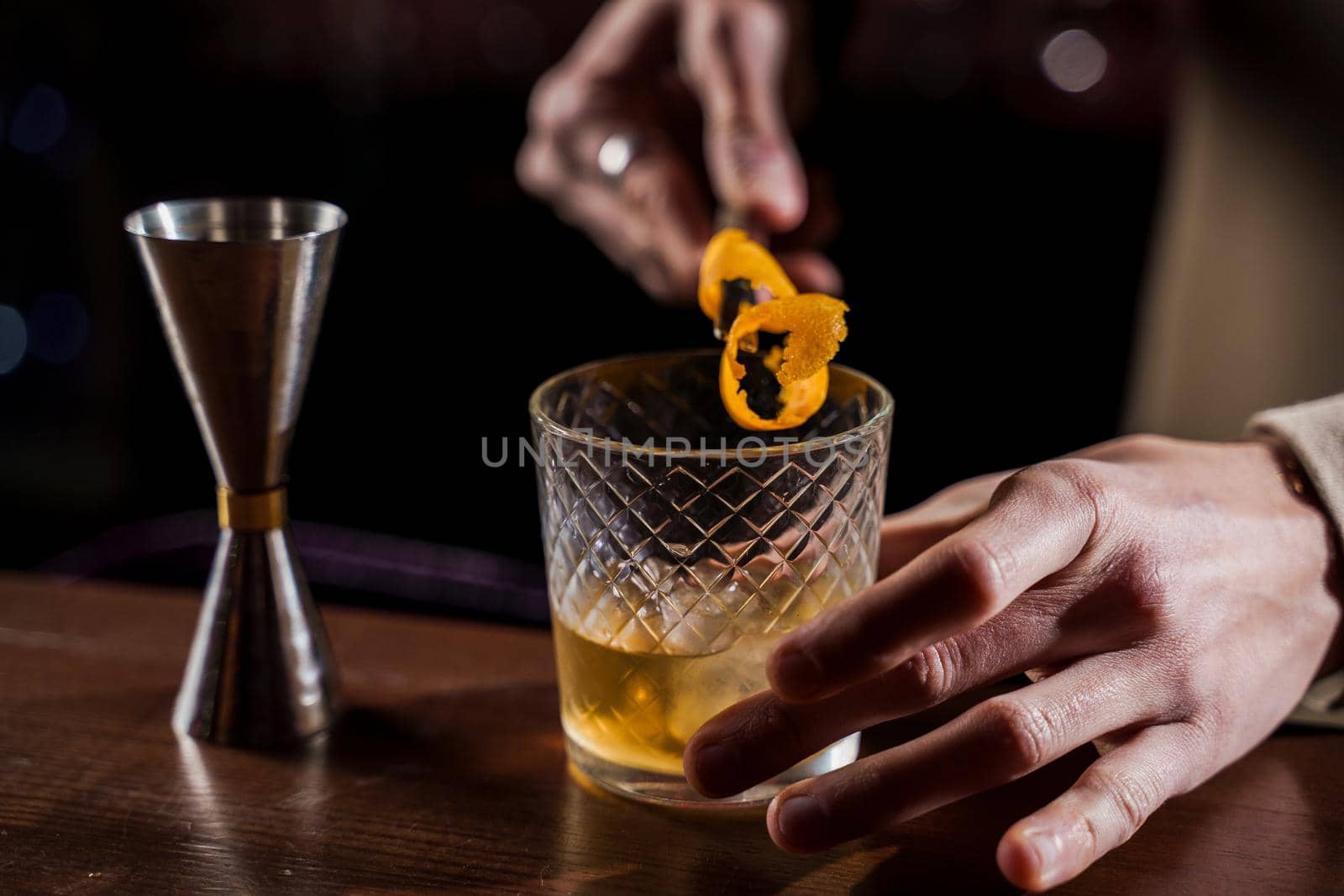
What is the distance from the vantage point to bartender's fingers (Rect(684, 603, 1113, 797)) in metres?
0.65

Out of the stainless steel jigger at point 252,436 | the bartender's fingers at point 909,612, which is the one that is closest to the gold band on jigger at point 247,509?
the stainless steel jigger at point 252,436

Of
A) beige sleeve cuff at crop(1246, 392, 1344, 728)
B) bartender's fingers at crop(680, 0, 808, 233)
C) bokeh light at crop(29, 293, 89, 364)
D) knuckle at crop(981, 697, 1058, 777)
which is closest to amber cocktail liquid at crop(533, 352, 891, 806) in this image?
knuckle at crop(981, 697, 1058, 777)

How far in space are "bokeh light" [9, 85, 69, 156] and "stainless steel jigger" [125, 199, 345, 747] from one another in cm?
222

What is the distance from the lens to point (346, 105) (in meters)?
2.79

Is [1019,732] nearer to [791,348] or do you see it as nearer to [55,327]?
[791,348]

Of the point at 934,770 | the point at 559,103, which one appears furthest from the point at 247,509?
the point at 559,103

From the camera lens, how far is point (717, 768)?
25.4 inches

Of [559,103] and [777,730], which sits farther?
[559,103]

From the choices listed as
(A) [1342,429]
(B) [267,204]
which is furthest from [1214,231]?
(B) [267,204]

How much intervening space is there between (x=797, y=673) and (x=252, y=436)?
15.2 inches

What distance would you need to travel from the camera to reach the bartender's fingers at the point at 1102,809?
59 cm

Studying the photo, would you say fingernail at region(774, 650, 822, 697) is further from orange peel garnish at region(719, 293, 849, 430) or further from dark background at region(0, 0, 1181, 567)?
dark background at region(0, 0, 1181, 567)

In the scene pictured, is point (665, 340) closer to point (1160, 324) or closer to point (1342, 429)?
point (1160, 324)

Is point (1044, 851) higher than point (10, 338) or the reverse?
higher
